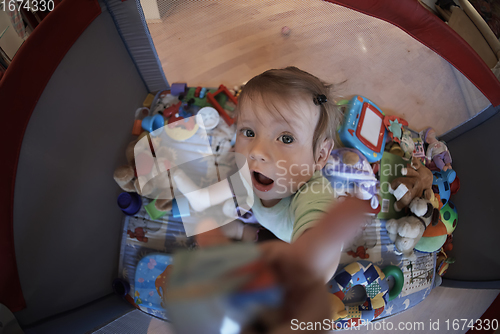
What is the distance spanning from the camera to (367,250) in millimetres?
767

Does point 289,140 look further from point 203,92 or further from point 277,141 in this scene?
point 203,92

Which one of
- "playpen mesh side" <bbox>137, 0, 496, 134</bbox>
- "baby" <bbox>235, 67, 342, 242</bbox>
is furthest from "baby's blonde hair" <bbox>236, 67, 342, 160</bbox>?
"playpen mesh side" <bbox>137, 0, 496, 134</bbox>

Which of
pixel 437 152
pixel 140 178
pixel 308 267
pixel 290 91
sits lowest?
pixel 437 152

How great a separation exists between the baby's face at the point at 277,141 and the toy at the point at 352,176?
0.71 feet

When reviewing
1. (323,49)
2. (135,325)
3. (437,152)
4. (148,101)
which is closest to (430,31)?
(323,49)

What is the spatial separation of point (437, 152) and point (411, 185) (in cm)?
16

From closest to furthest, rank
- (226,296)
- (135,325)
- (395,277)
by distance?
(226,296)
(135,325)
(395,277)

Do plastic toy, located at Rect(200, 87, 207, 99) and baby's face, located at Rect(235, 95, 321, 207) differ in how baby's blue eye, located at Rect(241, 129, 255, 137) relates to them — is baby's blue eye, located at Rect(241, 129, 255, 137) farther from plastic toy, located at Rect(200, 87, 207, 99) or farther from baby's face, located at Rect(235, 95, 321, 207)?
plastic toy, located at Rect(200, 87, 207, 99)

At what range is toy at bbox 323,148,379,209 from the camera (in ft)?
2.43

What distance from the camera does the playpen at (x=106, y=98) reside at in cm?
52

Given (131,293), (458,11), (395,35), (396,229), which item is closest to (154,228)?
(131,293)

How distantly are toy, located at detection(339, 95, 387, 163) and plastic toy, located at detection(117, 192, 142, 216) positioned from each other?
58 cm

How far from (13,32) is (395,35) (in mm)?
1003

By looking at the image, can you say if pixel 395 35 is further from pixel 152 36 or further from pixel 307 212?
pixel 152 36
